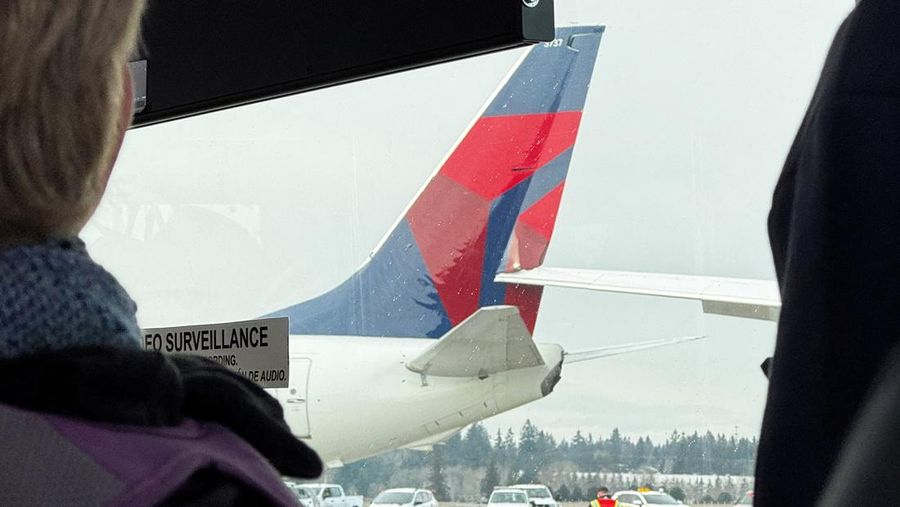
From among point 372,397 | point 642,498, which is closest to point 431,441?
point 372,397

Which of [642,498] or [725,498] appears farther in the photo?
[642,498]

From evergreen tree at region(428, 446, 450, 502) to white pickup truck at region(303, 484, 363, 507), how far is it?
420mm

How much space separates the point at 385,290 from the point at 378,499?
1.27 meters

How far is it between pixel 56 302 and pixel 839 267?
0.29m

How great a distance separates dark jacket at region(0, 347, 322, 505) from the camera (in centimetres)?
39

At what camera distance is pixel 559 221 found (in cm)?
367

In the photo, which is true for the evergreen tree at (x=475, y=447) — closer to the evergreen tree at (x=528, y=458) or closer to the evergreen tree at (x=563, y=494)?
the evergreen tree at (x=528, y=458)

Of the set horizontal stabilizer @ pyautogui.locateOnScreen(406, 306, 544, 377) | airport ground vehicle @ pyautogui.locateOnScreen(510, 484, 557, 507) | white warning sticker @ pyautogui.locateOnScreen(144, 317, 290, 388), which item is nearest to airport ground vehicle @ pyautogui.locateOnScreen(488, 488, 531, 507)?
airport ground vehicle @ pyautogui.locateOnScreen(510, 484, 557, 507)

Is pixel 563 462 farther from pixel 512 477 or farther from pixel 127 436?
pixel 127 436

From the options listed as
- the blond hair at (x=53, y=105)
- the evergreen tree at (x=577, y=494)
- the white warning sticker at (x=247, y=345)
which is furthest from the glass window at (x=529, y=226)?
the blond hair at (x=53, y=105)

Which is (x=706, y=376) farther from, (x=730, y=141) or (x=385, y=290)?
(x=385, y=290)

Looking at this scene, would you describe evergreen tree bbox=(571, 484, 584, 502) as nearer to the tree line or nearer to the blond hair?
the tree line

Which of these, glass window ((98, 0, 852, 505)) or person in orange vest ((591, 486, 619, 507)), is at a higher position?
glass window ((98, 0, 852, 505))

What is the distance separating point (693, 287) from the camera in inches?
147
